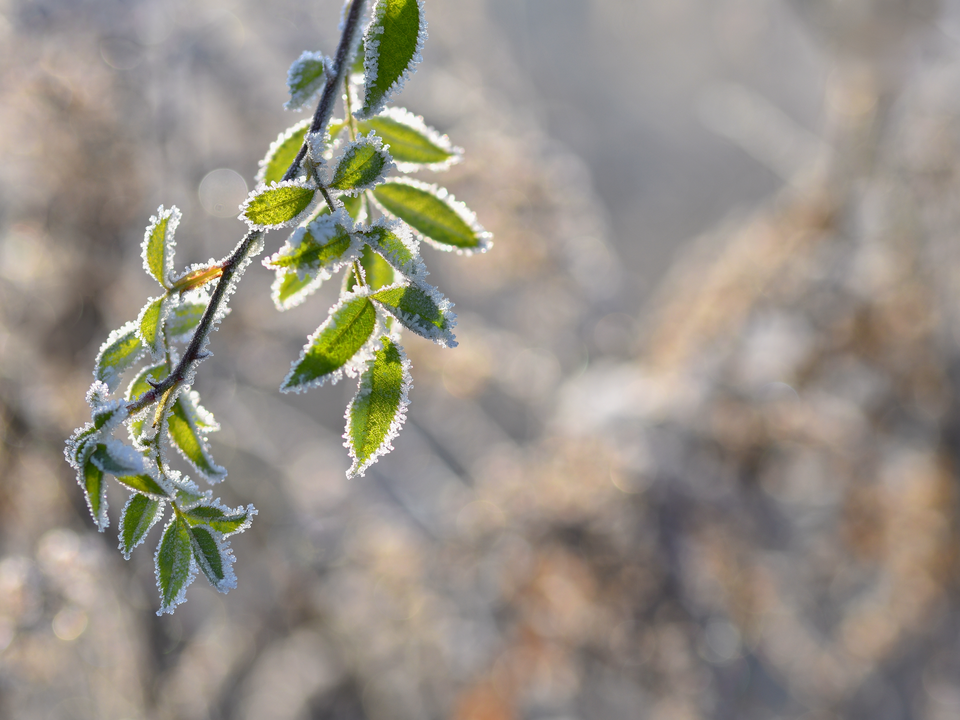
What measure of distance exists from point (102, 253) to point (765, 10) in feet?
9.40

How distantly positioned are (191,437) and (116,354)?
8 cm

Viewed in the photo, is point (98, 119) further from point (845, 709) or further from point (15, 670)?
point (845, 709)

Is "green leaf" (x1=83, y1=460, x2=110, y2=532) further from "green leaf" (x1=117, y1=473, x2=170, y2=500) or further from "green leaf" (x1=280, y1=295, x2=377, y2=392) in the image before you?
"green leaf" (x1=280, y1=295, x2=377, y2=392)

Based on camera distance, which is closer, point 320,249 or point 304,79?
point 320,249

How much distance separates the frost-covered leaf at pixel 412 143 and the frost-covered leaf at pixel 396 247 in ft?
0.47

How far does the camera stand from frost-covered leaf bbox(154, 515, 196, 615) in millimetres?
414

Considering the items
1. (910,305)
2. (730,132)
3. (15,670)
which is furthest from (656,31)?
(15,670)

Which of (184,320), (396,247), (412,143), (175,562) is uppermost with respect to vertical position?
(412,143)

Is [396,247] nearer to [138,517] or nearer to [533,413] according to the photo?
[138,517]

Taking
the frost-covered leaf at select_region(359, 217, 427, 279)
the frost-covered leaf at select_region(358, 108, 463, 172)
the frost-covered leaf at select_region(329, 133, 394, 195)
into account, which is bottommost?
the frost-covered leaf at select_region(359, 217, 427, 279)

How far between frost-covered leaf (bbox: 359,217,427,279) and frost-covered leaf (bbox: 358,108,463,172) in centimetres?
14

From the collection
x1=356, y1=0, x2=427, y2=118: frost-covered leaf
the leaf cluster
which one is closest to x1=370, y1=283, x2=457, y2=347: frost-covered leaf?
the leaf cluster

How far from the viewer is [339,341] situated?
417 millimetres

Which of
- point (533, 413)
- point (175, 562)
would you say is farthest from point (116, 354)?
point (533, 413)
